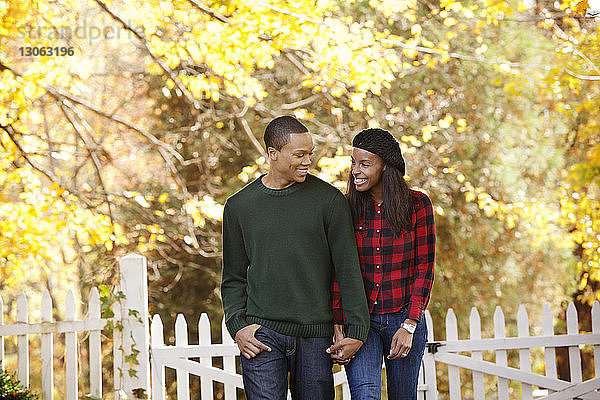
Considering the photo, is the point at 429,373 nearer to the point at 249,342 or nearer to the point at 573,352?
the point at 573,352

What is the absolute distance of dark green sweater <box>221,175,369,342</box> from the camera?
8.20 feet

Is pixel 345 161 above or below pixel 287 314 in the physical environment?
above

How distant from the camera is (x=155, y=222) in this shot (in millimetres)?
7207

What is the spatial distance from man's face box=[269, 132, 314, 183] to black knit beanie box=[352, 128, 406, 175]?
217mm

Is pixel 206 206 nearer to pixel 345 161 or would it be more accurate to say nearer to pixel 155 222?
pixel 345 161

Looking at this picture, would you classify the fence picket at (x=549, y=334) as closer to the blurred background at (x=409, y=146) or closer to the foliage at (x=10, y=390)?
the blurred background at (x=409, y=146)

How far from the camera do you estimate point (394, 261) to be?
8.59 feet

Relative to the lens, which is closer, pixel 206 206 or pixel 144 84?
pixel 206 206

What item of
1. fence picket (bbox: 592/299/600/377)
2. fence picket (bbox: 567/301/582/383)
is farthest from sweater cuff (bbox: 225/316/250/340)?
fence picket (bbox: 592/299/600/377)

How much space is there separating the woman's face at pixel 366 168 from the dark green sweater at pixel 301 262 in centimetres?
10

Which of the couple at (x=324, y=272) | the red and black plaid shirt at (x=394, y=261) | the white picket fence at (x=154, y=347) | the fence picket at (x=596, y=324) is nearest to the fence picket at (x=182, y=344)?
the white picket fence at (x=154, y=347)

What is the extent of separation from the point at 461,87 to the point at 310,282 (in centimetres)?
604

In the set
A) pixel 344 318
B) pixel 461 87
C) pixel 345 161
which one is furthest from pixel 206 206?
pixel 461 87

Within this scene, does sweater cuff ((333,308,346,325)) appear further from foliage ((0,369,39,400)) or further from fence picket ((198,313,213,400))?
foliage ((0,369,39,400))
